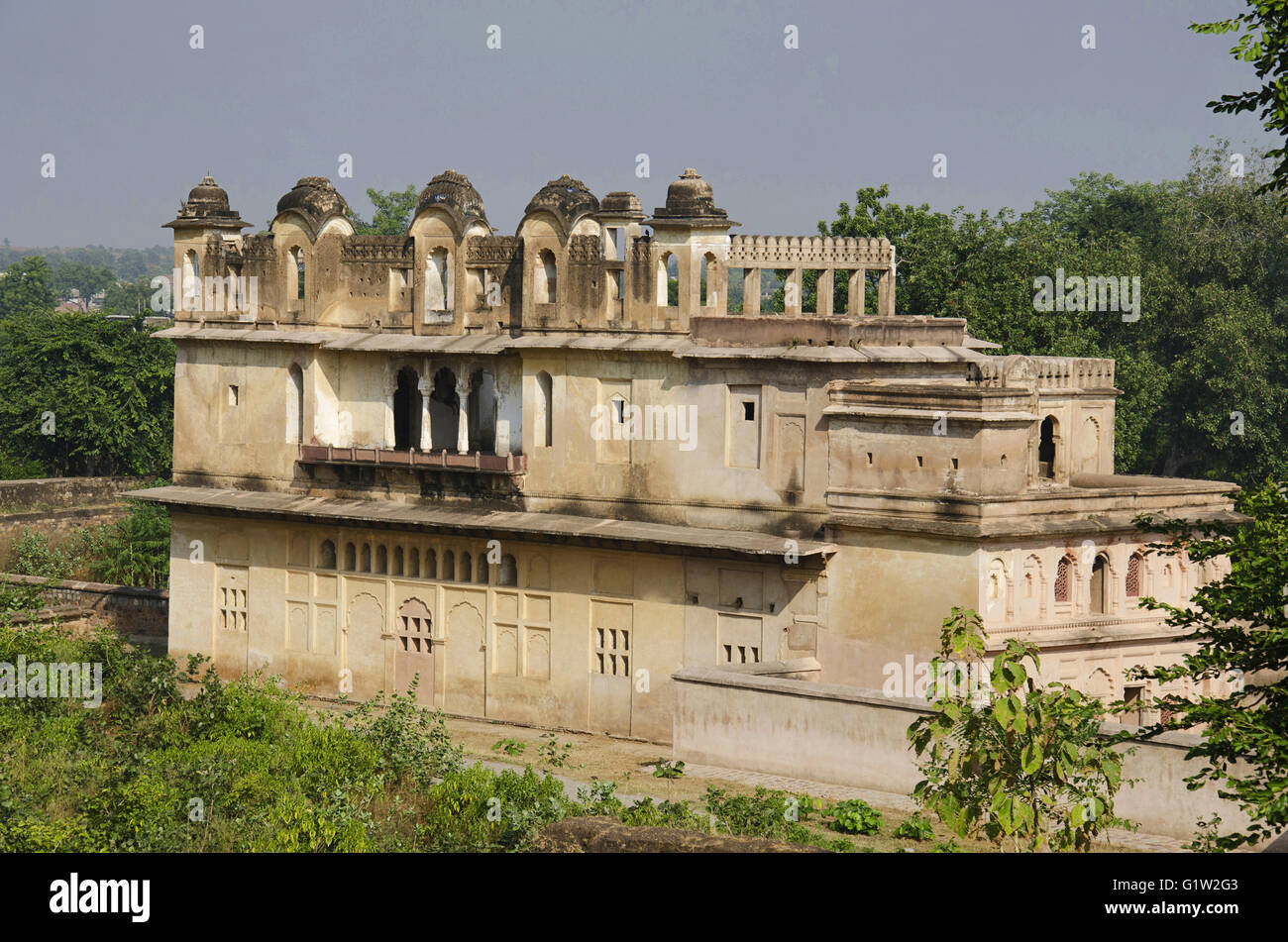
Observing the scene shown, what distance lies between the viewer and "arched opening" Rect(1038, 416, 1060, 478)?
30.2 metres

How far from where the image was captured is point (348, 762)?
22.3 m

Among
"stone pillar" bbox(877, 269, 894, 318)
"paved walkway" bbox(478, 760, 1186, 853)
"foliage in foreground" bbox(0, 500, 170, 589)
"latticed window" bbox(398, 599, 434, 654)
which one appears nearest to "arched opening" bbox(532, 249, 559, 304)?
"latticed window" bbox(398, 599, 434, 654)

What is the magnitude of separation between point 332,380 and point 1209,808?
18.9 metres

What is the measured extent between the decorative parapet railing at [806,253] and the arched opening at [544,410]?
12.9 ft

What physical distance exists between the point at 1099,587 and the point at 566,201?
1090 cm

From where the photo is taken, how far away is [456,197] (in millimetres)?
32156

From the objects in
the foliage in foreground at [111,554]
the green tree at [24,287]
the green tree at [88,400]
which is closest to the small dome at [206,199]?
the foliage in foreground at [111,554]

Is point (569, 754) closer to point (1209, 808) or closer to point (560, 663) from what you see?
point (560, 663)

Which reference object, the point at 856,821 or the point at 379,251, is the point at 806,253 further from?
the point at 856,821

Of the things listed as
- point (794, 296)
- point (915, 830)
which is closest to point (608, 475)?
point (794, 296)
